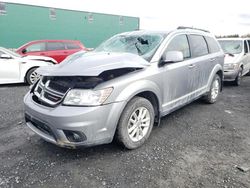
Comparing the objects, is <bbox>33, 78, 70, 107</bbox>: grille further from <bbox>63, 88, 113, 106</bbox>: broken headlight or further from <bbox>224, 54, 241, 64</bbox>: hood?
<bbox>224, 54, 241, 64</bbox>: hood

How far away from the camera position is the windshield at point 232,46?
7812 millimetres

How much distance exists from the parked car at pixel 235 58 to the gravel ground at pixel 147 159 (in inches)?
132

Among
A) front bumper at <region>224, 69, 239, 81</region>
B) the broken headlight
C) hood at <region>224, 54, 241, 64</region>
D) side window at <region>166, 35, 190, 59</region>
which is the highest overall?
side window at <region>166, 35, 190, 59</region>

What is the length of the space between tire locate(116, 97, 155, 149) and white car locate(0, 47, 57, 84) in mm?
4891

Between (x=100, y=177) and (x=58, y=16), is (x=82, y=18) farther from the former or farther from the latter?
(x=100, y=177)

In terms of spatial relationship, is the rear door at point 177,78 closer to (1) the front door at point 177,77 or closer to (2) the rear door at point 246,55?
(1) the front door at point 177,77

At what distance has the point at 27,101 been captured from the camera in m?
3.03

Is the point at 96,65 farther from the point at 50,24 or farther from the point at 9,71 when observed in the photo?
the point at 50,24

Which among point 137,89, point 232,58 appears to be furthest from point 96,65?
point 232,58

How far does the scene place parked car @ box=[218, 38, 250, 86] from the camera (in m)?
7.02

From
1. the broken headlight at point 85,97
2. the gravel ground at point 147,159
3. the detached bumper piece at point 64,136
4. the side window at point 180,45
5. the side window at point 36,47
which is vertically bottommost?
the gravel ground at point 147,159

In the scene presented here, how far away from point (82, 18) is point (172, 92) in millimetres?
22900

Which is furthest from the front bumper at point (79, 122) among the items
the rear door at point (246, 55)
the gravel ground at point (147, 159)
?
the rear door at point (246, 55)

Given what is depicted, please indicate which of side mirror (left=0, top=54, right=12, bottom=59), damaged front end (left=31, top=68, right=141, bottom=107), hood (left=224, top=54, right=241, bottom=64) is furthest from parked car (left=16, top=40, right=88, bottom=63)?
damaged front end (left=31, top=68, right=141, bottom=107)
